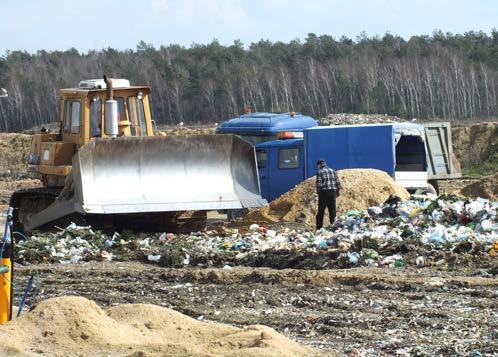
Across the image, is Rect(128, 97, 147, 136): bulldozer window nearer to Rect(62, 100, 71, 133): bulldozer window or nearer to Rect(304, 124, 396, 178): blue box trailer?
Rect(62, 100, 71, 133): bulldozer window

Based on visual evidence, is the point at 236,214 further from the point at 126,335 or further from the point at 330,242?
the point at 126,335

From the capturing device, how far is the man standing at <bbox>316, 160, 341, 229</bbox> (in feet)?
66.4

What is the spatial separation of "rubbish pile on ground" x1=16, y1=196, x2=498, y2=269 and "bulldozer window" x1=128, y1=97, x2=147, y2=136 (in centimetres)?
232

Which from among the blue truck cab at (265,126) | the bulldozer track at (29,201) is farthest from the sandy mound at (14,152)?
the bulldozer track at (29,201)

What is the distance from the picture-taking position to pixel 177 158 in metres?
19.0

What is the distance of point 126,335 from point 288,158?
1656cm

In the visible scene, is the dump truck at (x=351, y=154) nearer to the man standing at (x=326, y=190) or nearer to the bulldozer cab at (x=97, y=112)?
the man standing at (x=326, y=190)

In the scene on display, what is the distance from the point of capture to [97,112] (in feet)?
64.7

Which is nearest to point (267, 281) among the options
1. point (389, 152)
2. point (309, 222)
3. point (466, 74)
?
point (309, 222)

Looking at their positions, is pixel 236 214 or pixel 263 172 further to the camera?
pixel 263 172

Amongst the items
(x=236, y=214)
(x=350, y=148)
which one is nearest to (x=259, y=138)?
(x=350, y=148)

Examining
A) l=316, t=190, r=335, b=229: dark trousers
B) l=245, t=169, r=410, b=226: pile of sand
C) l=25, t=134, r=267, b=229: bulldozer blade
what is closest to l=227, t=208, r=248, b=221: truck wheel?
l=245, t=169, r=410, b=226: pile of sand

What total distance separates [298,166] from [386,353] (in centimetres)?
1638

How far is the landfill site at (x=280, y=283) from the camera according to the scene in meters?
9.25
